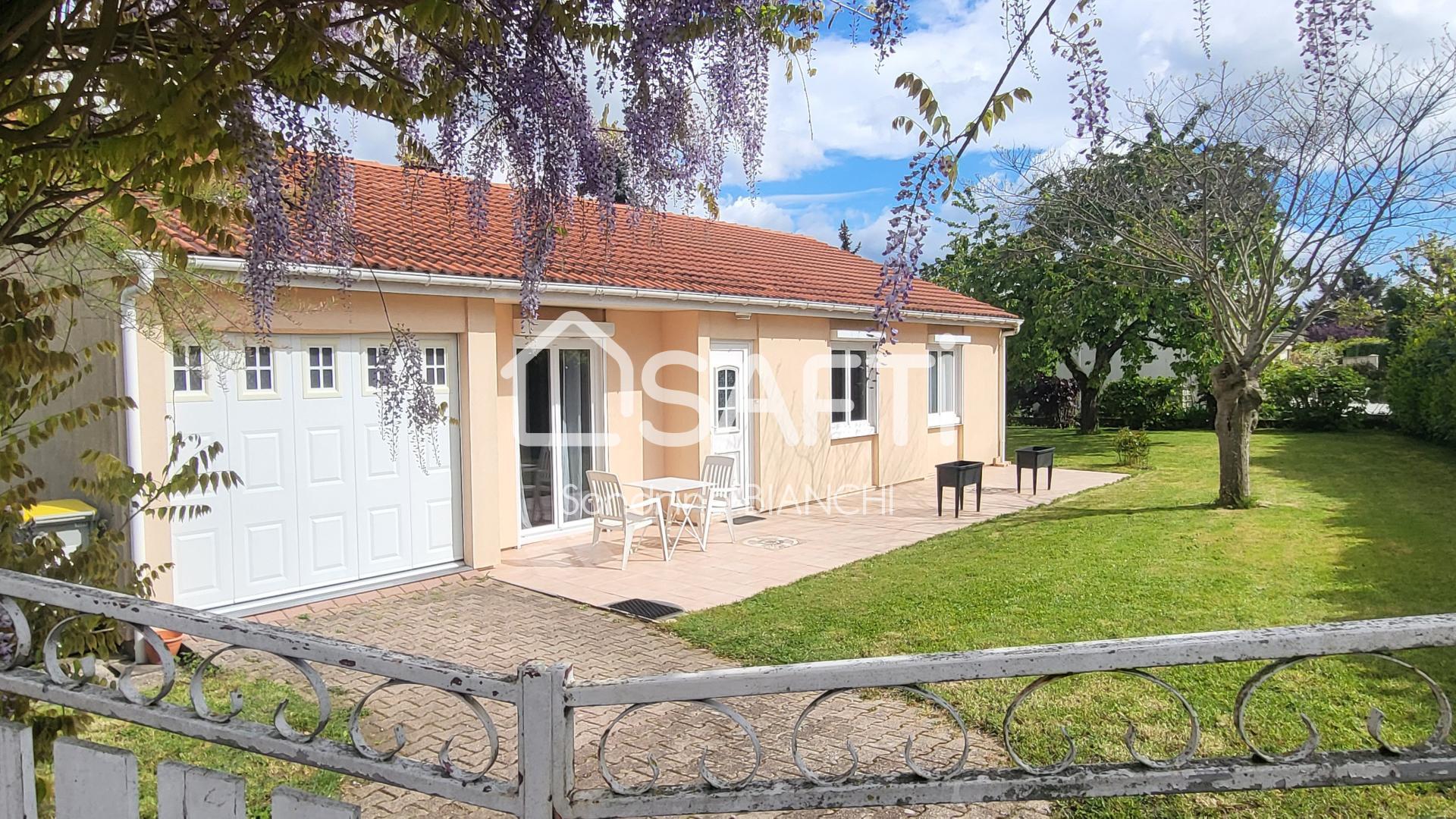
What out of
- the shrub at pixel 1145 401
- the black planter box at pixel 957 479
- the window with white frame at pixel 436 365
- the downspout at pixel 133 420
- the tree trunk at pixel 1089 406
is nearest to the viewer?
the downspout at pixel 133 420

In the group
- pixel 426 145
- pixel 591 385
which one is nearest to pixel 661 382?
pixel 591 385

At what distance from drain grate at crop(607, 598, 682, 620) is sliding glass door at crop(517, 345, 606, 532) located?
2.83 m

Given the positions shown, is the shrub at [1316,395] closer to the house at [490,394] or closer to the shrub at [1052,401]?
the shrub at [1052,401]

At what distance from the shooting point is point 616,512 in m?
10.1

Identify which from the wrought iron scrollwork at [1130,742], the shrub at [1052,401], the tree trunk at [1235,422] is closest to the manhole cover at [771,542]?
the tree trunk at [1235,422]

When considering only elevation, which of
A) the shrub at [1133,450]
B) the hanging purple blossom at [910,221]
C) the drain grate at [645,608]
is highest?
the hanging purple blossom at [910,221]

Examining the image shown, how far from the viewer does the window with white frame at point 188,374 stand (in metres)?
7.21

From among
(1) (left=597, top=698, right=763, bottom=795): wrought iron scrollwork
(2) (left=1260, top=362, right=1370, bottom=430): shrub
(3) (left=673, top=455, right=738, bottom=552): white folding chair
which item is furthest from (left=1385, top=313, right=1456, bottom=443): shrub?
(1) (left=597, top=698, right=763, bottom=795): wrought iron scrollwork

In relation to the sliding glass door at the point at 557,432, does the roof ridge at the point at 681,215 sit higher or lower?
higher

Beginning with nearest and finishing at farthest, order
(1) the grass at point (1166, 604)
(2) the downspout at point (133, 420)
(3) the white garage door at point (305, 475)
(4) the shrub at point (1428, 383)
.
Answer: (1) the grass at point (1166, 604) → (2) the downspout at point (133, 420) → (3) the white garage door at point (305, 475) → (4) the shrub at point (1428, 383)

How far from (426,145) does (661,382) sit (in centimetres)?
832

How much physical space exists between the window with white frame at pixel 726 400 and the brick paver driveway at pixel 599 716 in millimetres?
4945

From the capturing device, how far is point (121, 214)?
2.65 meters

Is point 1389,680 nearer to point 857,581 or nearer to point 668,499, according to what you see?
point 857,581
